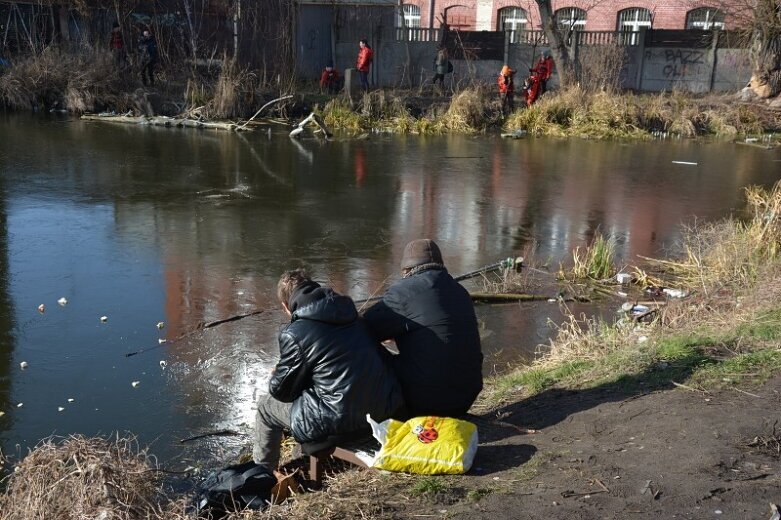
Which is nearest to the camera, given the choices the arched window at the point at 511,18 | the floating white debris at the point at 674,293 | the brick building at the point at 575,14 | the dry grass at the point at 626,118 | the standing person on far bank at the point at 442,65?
the floating white debris at the point at 674,293

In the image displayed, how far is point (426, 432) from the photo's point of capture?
14.6 feet

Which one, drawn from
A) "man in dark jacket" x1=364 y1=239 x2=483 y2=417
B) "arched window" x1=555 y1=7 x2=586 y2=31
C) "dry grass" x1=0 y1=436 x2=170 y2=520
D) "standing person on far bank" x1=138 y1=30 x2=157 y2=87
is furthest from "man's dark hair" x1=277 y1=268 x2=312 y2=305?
"arched window" x1=555 y1=7 x2=586 y2=31

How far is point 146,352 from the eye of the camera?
771 cm

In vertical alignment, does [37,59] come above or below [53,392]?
above

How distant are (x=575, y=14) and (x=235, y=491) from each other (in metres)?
35.1

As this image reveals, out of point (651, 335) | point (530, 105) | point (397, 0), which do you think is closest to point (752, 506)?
point (651, 335)

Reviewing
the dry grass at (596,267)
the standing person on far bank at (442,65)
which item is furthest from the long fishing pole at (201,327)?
the standing person on far bank at (442,65)

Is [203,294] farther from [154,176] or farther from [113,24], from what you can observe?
[113,24]

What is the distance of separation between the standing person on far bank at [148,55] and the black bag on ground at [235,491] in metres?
23.0

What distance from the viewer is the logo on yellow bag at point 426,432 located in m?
4.40

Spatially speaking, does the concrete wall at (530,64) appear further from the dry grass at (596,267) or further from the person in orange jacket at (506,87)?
the dry grass at (596,267)

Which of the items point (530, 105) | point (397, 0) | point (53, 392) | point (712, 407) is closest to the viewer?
point (712, 407)

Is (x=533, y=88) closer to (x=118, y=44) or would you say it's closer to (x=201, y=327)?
(x=118, y=44)

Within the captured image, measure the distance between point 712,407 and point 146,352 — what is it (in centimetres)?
497
